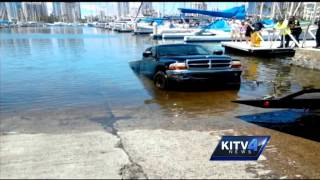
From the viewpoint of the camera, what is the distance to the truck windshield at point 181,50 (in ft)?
32.4

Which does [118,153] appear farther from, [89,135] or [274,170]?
[274,170]

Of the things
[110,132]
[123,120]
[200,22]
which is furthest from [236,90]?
[200,22]

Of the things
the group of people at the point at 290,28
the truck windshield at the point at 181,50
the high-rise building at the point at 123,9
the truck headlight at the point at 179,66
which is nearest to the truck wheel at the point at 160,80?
the truck headlight at the point at 179,66

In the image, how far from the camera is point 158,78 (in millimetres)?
9664

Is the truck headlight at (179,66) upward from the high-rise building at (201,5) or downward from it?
downward

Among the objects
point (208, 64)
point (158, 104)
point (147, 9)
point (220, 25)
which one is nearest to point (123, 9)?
point (147, 9)

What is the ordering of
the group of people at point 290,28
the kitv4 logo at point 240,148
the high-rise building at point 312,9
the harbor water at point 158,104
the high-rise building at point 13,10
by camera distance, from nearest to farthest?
1. the kitv4 logo at point 240,148
2. the harbor water at point 158,104
3. the high-rise building at point 312,9
4. the group of people at point 290,28
5. the high-rise building at point 13,10

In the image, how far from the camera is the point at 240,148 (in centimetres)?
468

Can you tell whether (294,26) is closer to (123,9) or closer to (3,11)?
(123,9)

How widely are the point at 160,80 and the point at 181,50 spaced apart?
115 centimetres

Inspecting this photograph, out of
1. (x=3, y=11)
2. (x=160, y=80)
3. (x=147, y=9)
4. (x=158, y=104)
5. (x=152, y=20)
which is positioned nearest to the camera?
(x=158, y=104)

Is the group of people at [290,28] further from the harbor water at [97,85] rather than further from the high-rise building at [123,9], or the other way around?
the high-rise building at [123,9]

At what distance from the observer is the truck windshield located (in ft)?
32.4

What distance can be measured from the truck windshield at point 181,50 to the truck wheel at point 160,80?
0.69 meters
